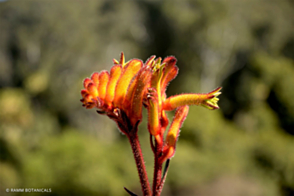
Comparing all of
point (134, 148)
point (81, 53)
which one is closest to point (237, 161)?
point (81, 53)

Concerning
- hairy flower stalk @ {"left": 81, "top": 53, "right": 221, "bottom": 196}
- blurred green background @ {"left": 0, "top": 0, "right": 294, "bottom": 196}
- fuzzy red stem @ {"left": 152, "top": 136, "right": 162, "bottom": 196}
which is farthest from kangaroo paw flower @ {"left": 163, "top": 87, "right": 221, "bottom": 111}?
blurred green background @ {"left": 0, "top": 0, "right": 294, "bottom": 196}

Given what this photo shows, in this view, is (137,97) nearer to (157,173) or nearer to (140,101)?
(140,101)

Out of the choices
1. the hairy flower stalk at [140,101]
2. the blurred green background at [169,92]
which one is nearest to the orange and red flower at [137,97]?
the hairy flower stalk at [140,101]

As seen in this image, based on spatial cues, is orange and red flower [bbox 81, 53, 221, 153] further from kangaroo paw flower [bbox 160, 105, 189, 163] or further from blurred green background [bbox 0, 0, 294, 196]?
blurred green background [bbox 0, 0, 294, 196]

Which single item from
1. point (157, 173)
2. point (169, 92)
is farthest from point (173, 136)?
point (169, 92)

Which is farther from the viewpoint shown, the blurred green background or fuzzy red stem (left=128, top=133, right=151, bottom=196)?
the blurred green background

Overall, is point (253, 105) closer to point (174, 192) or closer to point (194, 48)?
point (194, 48)
